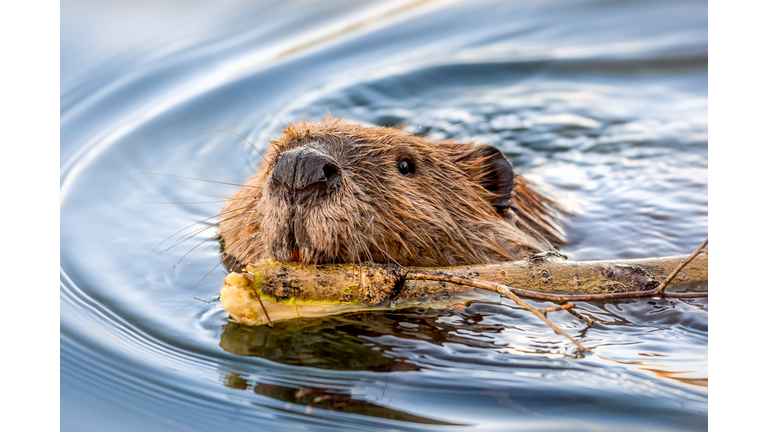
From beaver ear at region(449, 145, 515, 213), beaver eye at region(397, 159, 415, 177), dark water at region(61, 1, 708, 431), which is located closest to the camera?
dark water at region(61, 1, 708, 431)

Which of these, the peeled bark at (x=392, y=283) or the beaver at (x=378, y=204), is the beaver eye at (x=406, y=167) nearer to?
the beaver at (x=378, y=204)

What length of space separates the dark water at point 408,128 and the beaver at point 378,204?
30 cm

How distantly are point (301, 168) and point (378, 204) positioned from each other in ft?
1.47

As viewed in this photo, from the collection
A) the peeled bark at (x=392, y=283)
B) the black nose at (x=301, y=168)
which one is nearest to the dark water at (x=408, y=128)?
the peeled bark at (x=392, y=283)

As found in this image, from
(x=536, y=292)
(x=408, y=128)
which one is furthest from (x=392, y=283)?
(x=408, y=128)

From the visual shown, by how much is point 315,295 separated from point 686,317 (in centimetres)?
160

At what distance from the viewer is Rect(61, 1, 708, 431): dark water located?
2.44 metres

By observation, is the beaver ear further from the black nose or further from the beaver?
the black nose

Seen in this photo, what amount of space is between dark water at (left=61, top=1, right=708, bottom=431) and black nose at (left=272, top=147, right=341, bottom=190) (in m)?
0.61

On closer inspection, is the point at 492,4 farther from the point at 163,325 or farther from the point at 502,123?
the point at 163,325

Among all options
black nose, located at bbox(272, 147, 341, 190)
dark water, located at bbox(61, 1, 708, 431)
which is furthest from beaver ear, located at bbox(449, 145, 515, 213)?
black nose, located at bbox(272, 147, 341, 190)

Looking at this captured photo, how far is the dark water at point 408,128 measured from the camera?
2436 mm

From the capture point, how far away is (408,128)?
6402mm

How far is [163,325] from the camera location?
305 centimetres
